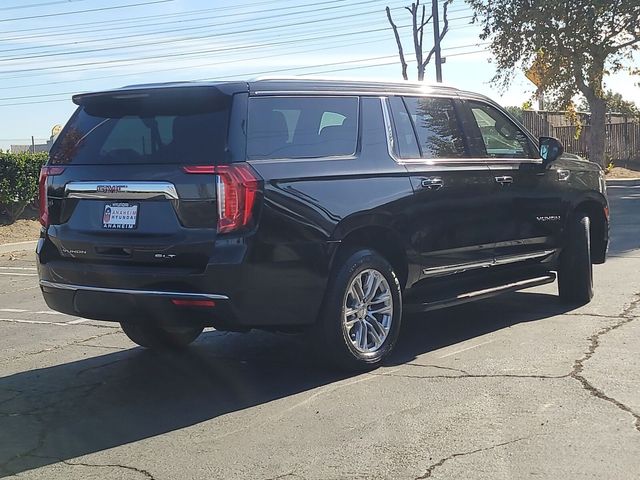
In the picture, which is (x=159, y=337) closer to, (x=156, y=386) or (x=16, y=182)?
(x=156, y=386)

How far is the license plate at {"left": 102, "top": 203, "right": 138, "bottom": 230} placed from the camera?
5395mm

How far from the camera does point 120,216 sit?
5438 mm

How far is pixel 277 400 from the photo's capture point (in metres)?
5.47

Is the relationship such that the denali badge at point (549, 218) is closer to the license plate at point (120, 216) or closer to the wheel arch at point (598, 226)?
the wheel arch at point (598, 226)

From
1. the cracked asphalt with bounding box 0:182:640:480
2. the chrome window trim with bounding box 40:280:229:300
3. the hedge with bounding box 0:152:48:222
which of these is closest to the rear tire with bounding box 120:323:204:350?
the cracked asphalt with bounding box 0:182:640:480

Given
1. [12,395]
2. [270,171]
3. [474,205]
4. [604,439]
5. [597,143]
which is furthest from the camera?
[597,143]

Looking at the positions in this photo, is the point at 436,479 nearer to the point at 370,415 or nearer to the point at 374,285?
the point at 370,415

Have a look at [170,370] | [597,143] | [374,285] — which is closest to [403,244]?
[374,285]

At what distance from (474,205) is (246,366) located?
2222 mm

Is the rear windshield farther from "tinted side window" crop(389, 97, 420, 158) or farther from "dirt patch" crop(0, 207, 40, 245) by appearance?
"dirt patch" crop(0, 207, 40, 245)

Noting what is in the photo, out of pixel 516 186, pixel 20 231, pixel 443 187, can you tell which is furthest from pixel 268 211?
pixel 20 231

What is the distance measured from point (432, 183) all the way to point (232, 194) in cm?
192

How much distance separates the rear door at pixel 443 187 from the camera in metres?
6.48

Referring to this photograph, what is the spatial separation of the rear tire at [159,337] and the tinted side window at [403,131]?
6.90 ft
